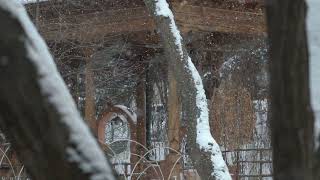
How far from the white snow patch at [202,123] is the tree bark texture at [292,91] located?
4389 mm

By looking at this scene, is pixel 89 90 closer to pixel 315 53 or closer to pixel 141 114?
pixel 141 114

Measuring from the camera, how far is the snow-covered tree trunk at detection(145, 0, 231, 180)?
20.3 feet

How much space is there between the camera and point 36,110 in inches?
61.4

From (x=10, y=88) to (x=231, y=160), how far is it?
9521mm

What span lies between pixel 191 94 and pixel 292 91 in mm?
4787

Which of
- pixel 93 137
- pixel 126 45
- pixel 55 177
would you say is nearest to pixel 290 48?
pixel 93 137

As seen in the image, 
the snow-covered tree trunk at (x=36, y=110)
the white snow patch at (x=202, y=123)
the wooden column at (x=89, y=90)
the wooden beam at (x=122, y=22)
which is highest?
the wooden beam at (x=122, y=22)

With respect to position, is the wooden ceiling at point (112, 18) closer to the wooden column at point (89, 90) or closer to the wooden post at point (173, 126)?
the wooden column at point (89, 90)

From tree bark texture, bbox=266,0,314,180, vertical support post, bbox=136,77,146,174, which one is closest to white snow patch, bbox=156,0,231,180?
tree bark texture, bbox=266,0,314,180

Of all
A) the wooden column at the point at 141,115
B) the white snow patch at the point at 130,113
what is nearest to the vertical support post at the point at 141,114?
the wooden column at the point at 141,115

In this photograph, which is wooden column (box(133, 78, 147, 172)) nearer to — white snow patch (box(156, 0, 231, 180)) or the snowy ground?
white snow patch (box(156, 0, 231, 180))

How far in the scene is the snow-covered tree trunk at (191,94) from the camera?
6195mm

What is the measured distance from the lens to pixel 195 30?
11.0 m

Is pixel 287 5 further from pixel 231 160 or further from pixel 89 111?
pixel 89 111
